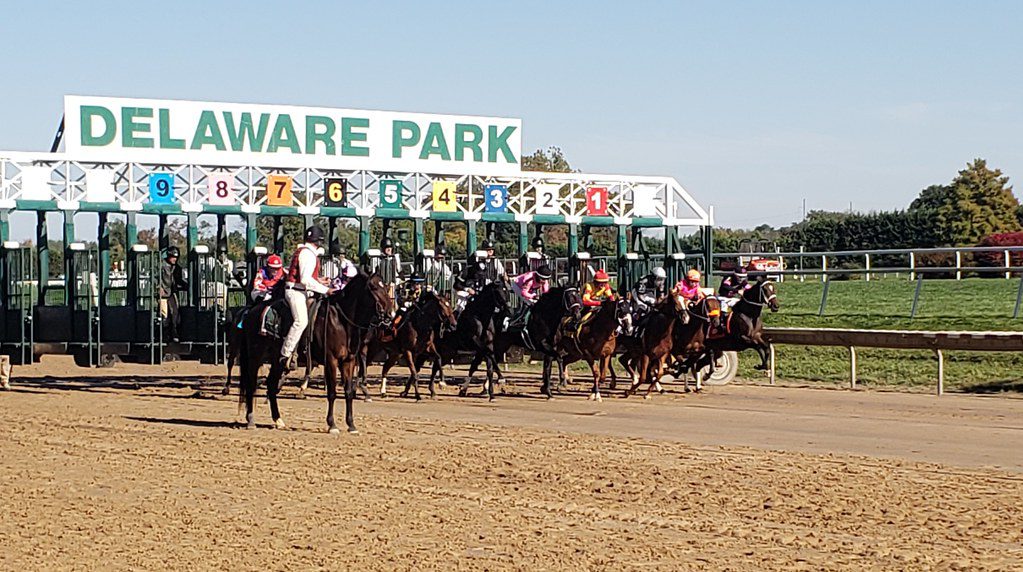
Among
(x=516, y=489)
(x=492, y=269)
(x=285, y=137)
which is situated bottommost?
(x=516, y=489)

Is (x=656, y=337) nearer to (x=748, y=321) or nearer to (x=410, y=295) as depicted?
(x=748, y=321)

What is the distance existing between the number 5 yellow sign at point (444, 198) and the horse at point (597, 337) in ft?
15.2

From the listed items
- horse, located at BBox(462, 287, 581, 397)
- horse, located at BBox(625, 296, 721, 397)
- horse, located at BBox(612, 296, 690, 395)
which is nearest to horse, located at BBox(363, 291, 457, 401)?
horse, located at BBox(462, 287, 581, 397)

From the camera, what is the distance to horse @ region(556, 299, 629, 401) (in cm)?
2117

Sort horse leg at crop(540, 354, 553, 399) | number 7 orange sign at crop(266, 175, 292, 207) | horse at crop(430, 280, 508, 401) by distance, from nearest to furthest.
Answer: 1. horse at crop(430, 280, 508, 401)
2. horse leg at crop(540, 354, 553, 399)
3. number 7 orange sign at crop(266, 175, 292, 207)

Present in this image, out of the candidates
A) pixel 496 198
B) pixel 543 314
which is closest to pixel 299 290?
pixel 543 314

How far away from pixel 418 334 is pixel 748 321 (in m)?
5.07

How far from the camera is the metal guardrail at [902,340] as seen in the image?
21641mm

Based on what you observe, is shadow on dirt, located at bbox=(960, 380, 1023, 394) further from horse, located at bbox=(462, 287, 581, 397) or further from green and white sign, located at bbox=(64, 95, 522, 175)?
green and white sign, located at bbox=(64, 95, 522, 175)

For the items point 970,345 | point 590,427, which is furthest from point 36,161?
point 970,345

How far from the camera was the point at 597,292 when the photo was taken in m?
21.9

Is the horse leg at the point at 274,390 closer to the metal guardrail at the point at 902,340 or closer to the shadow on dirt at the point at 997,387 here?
the metal guardrail at the point at 902,340

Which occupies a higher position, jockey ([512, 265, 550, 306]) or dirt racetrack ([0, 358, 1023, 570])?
jockey ([512, 265, 550, 306])

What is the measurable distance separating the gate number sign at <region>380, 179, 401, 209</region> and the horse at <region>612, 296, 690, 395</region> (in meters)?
5.19
